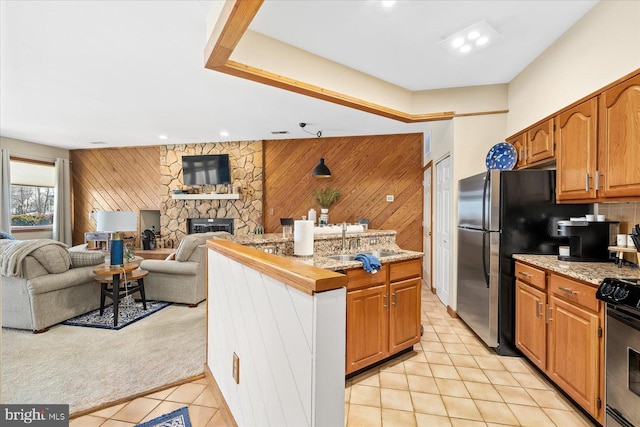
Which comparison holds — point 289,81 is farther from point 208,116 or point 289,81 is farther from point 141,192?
point 141,192

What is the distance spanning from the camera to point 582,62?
2.38 metres

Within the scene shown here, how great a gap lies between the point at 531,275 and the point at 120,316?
421cm

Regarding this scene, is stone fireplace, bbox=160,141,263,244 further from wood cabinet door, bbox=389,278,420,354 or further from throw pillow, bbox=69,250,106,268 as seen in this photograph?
wood cabinet door, bbox=389,278,420,354

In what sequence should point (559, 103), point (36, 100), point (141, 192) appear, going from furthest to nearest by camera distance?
1. point (141, 192)
2. point (36, 100)
3. point (559, 103)

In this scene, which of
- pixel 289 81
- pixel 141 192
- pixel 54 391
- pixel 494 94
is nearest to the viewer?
pixel 54 391

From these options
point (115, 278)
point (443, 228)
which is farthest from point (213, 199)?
point (443, 228)

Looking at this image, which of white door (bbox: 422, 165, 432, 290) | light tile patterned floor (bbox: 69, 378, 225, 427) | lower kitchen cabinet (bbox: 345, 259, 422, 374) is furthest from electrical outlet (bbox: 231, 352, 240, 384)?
white door (bbox: 422, 165, 432, 290)

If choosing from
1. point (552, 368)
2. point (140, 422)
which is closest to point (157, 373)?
point (140, 422)

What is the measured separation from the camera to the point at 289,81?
291 cm

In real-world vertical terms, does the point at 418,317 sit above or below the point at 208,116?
below

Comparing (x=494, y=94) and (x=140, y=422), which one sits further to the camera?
(x=494, y=94)

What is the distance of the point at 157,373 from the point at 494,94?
14.5 feet

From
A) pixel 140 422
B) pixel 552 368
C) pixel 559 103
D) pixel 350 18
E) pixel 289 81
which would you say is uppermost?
pixel 350 18

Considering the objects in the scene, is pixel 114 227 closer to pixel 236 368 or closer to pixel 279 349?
pixel 236 368
